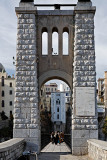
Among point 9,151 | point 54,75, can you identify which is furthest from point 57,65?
point 9,151

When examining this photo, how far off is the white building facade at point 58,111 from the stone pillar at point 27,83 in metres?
48.1

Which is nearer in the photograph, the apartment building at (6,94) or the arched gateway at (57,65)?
the arched gateway at (57,65)

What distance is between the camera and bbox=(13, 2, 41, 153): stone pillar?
13.2 m

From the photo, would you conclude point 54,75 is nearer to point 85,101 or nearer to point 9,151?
point 85,101

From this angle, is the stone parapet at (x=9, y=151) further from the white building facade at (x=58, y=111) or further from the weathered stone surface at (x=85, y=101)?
the white building facade at (x=58, y=111)

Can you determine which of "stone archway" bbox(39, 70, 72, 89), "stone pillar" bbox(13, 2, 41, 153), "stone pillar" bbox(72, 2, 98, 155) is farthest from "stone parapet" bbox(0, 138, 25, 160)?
"stone archway" bbox(39, 70, 72, 89)

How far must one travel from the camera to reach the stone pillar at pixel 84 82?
13095mm

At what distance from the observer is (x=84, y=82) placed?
13.5m

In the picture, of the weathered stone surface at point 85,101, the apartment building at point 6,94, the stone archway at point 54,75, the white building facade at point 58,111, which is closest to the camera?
the weathered stone surface at point 85,101

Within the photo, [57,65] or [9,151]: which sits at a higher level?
[57,65]

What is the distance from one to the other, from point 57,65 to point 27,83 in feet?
6.96

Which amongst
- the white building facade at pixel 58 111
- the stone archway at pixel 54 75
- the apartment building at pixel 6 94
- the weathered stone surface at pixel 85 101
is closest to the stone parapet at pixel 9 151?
the weathered stone surface at pixel 85 101

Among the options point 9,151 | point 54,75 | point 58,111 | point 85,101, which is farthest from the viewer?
point 58,111

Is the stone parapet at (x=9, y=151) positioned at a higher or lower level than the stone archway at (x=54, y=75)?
lower
